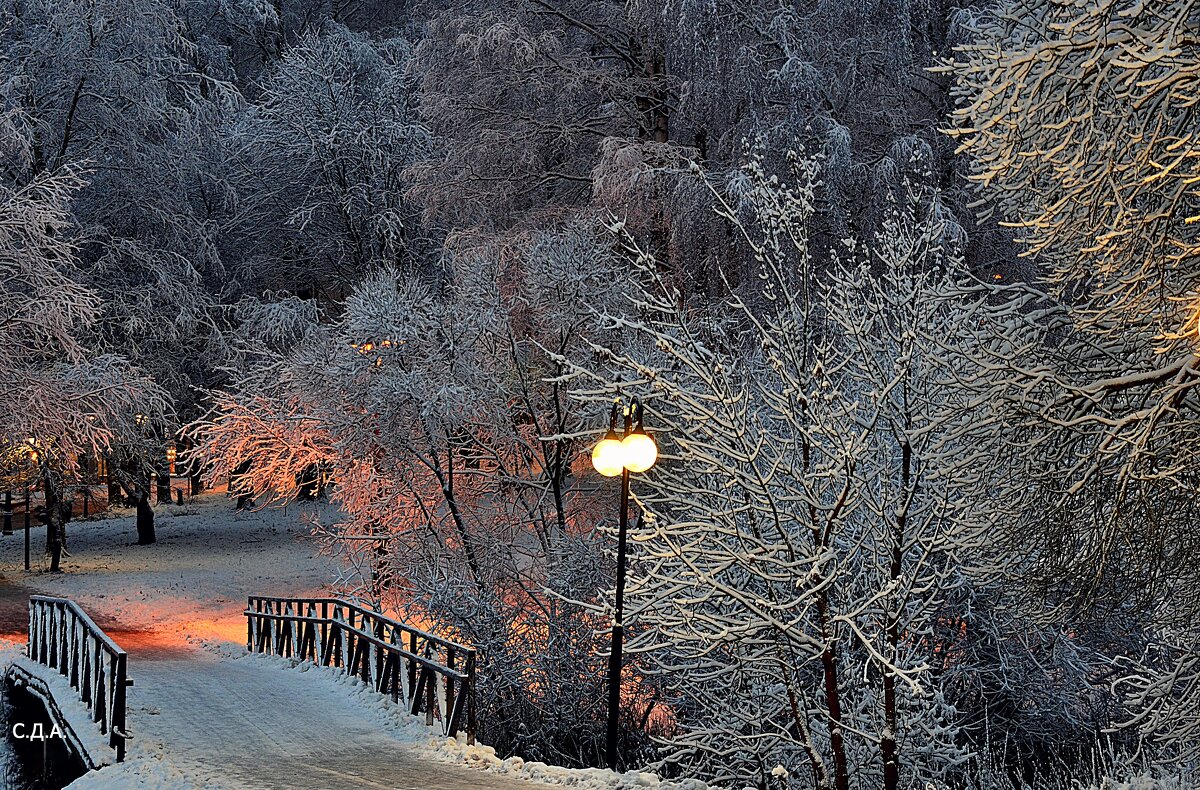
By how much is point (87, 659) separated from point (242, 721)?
189cm

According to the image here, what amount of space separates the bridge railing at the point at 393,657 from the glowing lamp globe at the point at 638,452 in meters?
2.70

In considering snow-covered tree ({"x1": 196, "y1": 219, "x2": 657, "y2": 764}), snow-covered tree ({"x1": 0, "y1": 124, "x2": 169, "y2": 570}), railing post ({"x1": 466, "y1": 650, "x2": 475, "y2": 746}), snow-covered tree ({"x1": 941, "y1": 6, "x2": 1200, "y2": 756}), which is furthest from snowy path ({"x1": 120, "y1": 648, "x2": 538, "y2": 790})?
snow-covered tree ({"x1": 0, "y1": 124, "x2": 169, "y2": 570})

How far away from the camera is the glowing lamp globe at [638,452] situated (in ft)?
34.6

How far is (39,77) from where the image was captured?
27391mm

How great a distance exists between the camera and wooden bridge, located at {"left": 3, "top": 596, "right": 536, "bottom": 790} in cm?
1043

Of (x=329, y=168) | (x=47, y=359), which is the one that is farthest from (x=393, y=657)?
(x=329, y=168)

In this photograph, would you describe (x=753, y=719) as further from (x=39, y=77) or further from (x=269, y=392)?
(x=39, y=77)

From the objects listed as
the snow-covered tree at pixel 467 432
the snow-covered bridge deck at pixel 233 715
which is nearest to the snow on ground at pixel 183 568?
the snow-covered bridge deck at pixel 233 715

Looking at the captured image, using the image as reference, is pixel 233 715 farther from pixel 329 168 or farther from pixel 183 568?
pixel 329 168

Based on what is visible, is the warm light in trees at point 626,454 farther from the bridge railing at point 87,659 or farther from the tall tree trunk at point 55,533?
the tall tree trunk at point 55,533

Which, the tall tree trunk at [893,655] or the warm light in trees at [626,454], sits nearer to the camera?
the tall tree trunk at [893,655]

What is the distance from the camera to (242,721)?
1259cm

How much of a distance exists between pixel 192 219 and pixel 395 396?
1459 cm

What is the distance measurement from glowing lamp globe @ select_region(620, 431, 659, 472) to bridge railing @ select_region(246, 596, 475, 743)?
8.86ft
